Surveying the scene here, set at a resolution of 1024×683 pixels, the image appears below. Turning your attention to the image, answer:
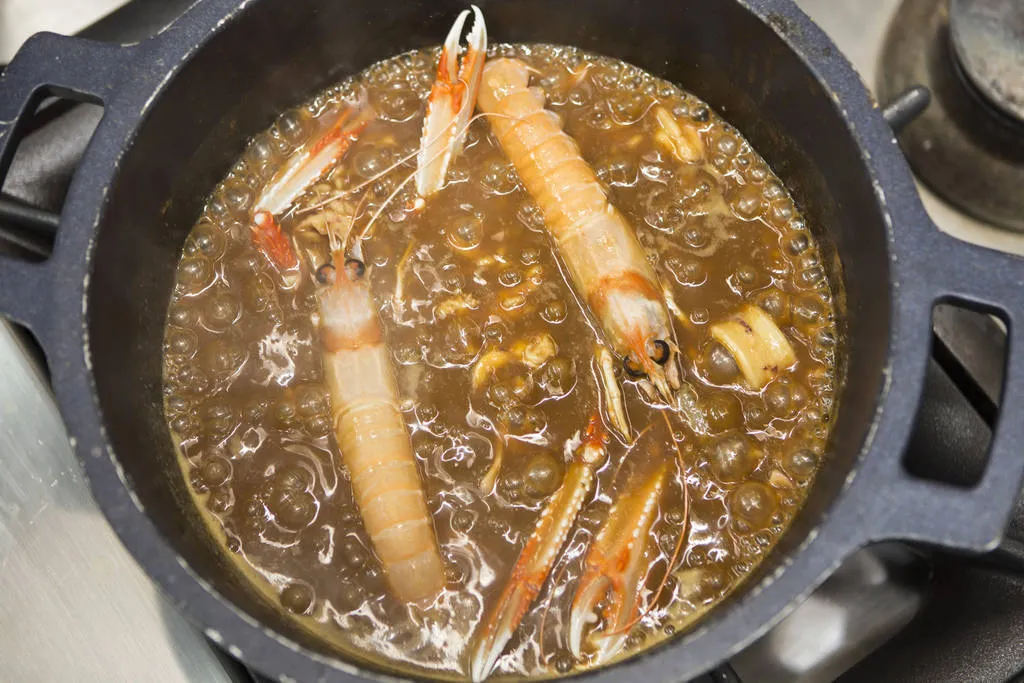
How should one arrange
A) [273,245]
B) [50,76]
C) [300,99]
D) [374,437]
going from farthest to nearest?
[300,99] < [273,245] < [374,437] < [50,76]

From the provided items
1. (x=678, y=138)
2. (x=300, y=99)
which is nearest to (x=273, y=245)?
(x=300, y=99)

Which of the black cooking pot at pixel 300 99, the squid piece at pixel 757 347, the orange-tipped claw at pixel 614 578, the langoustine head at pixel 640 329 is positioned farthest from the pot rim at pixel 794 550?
the langoustine head at pixel 640 329

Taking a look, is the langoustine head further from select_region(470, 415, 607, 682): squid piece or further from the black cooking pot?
the black cooking pot

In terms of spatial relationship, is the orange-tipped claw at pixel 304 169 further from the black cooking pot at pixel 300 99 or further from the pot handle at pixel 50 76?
the pot handle at pixel 50 76

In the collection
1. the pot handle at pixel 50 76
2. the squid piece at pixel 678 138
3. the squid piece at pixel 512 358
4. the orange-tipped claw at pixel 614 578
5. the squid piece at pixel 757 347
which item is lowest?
the orange-tipped claw at pixel 614 578

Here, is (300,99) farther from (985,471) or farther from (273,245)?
(985,471)

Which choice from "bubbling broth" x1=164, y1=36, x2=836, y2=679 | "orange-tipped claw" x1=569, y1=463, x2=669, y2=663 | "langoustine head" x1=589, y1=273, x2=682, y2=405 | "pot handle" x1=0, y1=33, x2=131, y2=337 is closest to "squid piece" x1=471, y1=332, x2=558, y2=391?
"bubbling broth" x1=164, y1=36, x2=836, y2=679

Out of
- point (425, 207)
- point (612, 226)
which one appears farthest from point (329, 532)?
point (612, 226)
